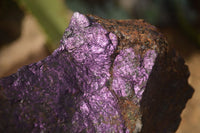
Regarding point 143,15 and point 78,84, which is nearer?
point 78,84

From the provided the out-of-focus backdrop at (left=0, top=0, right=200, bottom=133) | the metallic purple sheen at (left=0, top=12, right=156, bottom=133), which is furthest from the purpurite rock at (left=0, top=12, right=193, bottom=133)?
the out-of-focus backdrop at (left=0, top=0, right=200, bottom=133)

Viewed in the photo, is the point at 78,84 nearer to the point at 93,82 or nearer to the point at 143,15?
the point at 93,82

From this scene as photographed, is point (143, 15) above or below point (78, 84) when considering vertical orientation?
above

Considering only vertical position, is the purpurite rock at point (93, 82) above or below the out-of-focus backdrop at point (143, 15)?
below

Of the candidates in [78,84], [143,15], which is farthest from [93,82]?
[143,15]

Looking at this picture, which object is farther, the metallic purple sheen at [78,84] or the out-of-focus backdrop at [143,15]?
the out-of-focus backdrop at [143,15]

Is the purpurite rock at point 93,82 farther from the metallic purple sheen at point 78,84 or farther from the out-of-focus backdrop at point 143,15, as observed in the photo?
the out-of-focus backdrop at point 143,15

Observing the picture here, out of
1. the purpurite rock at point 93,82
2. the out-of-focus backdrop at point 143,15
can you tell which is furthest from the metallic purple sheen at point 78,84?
the out-of-focus backdrop at point 143,15
